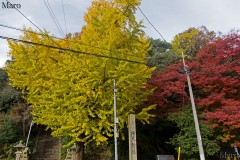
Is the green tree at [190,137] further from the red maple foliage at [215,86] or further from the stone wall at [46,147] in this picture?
the stone wall at [46,147]

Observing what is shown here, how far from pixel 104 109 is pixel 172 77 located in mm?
5148

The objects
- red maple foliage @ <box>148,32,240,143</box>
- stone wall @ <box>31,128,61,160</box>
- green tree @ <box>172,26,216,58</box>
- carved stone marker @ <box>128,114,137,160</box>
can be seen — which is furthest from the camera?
green tree @ <box>172,26,216,58</box>

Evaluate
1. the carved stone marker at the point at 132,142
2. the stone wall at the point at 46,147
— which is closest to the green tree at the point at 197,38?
the stone wall at the point at 46,147

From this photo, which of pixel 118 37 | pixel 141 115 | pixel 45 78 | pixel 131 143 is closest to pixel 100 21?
pixel 118 37

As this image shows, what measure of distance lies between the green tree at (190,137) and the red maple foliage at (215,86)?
50 centimetres

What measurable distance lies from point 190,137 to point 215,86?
9.76 feet

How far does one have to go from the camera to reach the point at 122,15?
10578mm

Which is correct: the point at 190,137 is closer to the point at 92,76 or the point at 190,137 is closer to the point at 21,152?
the point at 92,76

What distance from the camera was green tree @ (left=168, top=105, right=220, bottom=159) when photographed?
38.8 feet

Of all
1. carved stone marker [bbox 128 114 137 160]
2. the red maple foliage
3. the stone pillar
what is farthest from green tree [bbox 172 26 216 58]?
the stone pillar

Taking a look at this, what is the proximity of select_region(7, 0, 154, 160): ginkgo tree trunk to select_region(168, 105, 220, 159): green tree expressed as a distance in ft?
9.75

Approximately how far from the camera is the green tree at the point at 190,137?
465 inches

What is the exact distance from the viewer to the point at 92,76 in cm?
941

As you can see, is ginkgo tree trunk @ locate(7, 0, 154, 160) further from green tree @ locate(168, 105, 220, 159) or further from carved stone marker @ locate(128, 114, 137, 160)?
green tree @ locate(168, 105, 220, 159)
